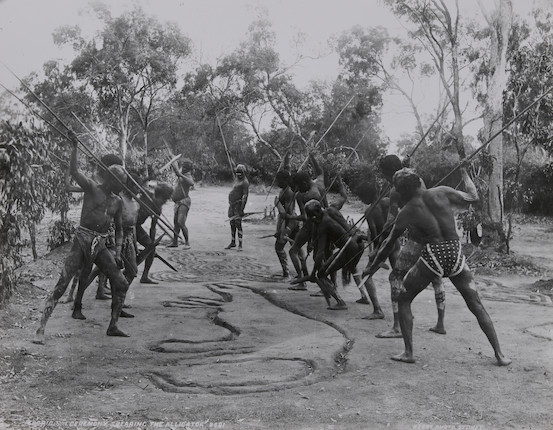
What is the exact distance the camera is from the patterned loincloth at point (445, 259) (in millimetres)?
4238

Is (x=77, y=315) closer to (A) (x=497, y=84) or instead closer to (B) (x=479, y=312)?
(B) (x=479, y=312)

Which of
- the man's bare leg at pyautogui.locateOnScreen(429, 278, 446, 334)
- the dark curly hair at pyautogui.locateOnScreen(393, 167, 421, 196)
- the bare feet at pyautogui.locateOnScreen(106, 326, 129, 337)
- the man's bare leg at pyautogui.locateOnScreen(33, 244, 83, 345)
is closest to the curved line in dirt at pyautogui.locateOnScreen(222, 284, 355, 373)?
the man's bare leg at pyautogui.locateOnScreen(429, 278, 446, 334)

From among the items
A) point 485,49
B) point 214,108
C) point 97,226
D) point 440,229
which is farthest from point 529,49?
point 97,226

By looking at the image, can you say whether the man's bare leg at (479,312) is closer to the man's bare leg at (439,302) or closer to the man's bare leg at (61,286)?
the man's bare leg at (439,302)

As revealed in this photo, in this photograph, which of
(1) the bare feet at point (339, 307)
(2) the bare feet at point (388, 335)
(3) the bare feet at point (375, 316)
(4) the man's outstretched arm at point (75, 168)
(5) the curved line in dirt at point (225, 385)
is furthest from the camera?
(1) the bare feet at point (339, 307)

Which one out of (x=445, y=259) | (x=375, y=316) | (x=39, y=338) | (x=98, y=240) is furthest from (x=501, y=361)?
(x=39, y=338)

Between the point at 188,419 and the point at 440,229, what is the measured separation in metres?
2.30

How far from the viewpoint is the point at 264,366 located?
416 cm

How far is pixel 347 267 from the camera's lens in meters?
6.22

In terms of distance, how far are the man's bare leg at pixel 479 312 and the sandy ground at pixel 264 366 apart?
0.11 m

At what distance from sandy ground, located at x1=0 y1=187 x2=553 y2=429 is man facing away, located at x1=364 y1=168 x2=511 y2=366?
1.25 feet

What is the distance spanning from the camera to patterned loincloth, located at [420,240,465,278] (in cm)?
424

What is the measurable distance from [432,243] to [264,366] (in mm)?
1534

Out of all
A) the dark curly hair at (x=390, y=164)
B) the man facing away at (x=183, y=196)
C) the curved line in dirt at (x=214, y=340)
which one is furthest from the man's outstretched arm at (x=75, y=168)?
the man facing away at (x=183, y=196)
